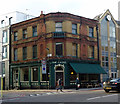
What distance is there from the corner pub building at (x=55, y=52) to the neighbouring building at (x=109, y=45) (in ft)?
5.17

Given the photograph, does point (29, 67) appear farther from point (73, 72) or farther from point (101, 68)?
point (101, 68)

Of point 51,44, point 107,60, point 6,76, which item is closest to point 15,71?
point 6,76

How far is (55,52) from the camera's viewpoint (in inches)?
1232

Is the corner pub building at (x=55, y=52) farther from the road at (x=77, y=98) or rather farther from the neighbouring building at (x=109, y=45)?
the road at (x=77, y=98)

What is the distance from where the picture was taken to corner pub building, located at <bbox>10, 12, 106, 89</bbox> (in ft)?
102

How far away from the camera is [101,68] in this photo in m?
35.0

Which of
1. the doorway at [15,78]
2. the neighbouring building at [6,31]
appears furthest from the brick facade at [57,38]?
the neighbouring building at [6,31]

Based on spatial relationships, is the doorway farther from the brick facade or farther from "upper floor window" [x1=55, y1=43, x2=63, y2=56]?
"upper floor window" [x1=55, y1=43, x2=63, y2=56]

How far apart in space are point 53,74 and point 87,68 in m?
5.42

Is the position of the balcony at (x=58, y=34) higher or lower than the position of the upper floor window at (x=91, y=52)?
higher

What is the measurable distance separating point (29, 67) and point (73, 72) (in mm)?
7390

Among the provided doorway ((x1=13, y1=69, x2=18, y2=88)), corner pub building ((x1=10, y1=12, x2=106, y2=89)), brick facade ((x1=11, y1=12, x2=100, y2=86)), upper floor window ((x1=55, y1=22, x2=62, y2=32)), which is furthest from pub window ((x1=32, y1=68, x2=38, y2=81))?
upper floor window ((x1=55, y1=22, x2=62, y2=32))

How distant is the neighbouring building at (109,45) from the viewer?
3716 centimetres

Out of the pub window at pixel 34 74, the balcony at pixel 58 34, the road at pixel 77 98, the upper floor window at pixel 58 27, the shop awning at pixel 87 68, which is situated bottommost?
the road at pixel 77 98
